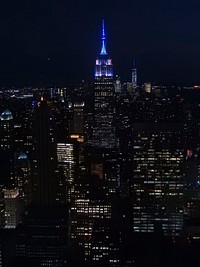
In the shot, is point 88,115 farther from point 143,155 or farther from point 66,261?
point 66,261

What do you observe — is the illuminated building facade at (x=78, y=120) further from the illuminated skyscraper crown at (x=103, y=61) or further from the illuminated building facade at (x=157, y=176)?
the illuminated building facade at (x=157, y=176)

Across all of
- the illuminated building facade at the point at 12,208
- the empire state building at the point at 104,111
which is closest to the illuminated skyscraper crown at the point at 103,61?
the empire state building at the point at 104,111

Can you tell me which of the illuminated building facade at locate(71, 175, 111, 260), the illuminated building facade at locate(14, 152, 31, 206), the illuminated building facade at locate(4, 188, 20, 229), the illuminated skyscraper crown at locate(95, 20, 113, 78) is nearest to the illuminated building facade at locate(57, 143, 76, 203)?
the illuminated building facade at locate(71, 175, 111, 260)

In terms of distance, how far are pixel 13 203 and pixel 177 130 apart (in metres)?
2.56

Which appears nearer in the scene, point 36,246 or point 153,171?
point 36,246

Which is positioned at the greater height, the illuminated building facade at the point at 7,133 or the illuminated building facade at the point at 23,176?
the illuminated building facade at the point at 7,133

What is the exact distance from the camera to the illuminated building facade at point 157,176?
6.21 m

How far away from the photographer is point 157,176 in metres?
7.45

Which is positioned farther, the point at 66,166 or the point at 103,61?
the point at 66,166

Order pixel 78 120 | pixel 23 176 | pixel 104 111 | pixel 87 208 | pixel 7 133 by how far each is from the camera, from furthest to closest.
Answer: pixel 104 111 → pixel 78 120 → pixel 23 176 → pixel 7 133 → pixel 87 208

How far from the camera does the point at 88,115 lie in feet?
29.4

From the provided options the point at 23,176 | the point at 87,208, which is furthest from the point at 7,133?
the point at 87,208

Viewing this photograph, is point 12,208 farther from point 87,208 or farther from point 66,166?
point 66,166

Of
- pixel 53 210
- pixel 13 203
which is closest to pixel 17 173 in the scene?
pixel 13 203
